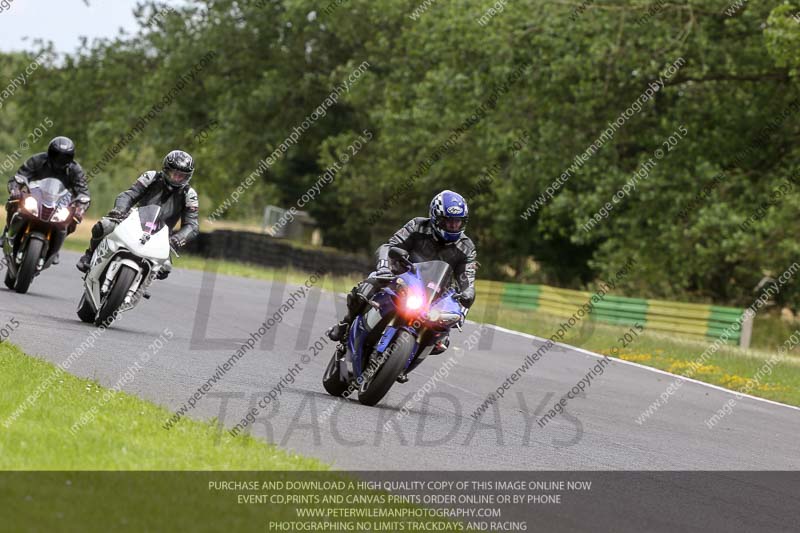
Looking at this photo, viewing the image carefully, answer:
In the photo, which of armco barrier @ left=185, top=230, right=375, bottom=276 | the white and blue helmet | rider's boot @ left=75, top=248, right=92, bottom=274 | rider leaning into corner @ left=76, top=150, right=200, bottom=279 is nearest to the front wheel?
the white and blue helmet

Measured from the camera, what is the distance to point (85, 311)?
550 inches

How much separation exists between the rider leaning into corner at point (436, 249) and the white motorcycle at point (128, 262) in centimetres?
333

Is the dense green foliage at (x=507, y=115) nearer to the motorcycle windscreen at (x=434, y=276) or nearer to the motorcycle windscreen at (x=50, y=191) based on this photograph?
the motorcycle windscreen at (x=50, y=191)

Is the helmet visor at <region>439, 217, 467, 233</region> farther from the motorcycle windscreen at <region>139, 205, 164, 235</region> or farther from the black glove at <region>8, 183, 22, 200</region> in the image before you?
the black glove at <region>8, 183, 22, 200</region>

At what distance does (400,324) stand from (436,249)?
2.46ft

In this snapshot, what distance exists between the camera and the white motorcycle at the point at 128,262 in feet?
42.9

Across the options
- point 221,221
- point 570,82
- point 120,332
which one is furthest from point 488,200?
point 221,221

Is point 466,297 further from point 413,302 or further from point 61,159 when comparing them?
point 61,159

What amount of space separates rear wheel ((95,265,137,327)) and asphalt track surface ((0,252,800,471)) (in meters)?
0.32

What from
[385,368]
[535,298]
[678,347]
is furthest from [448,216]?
[535,298]

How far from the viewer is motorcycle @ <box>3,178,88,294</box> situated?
15.1 metres

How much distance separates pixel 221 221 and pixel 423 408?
70.1 meters

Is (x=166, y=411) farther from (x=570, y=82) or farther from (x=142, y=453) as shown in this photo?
(x=570, y=82)

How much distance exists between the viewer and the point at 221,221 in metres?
79.9
